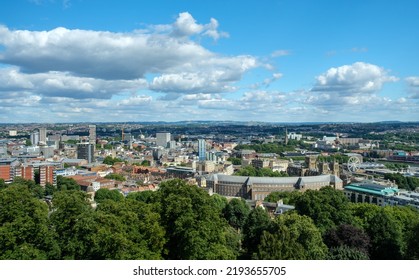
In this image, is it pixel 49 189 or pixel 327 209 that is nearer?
pixel 327 209

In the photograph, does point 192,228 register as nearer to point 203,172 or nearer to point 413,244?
point 413,244

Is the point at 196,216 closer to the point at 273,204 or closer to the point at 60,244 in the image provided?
the point at 60,244

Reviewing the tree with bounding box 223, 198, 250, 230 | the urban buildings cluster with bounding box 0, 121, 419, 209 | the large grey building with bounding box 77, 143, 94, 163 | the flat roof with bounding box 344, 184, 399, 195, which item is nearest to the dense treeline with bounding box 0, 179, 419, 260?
the tree with bounding box 223, 198, 250, 230

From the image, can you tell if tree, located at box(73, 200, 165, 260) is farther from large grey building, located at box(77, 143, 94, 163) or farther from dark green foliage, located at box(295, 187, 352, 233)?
large grey building, located at box(77, 143, 94, 163)

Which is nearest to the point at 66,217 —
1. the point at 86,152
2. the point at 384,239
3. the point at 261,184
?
the point at 384,239

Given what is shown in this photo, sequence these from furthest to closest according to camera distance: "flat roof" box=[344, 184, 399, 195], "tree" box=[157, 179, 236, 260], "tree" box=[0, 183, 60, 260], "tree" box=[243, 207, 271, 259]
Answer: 1. "flat roof" box=[344, 184, 399, 195]
2. "tree" box=[243, 207, 271, 259]
3. "tree" box=[157, 179, 236, 260]
4. "tree" box=[0, 183, 60, 260]
